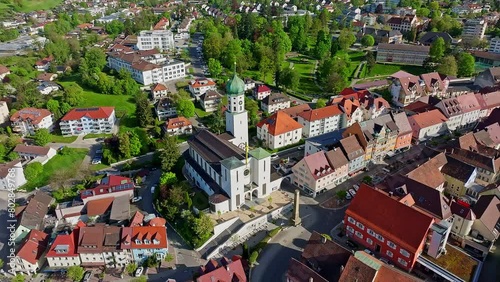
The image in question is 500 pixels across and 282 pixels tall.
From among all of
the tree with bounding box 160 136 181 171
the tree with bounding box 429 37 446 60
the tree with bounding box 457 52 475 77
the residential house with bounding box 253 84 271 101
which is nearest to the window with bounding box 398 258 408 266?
the tree with bounding box 160 136 181 171

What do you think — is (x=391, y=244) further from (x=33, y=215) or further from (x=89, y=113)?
(x=89, y=113)

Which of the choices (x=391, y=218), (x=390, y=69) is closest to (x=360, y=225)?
(x=391, y=218)

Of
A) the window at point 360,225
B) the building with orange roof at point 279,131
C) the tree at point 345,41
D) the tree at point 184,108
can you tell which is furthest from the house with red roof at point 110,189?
the tree at point 345,41

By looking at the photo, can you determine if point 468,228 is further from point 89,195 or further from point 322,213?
point 89,195

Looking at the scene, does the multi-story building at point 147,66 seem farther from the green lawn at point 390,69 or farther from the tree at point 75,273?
the tree at point 75,273

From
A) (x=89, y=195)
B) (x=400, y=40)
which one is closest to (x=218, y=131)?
(x=89, y=195)
